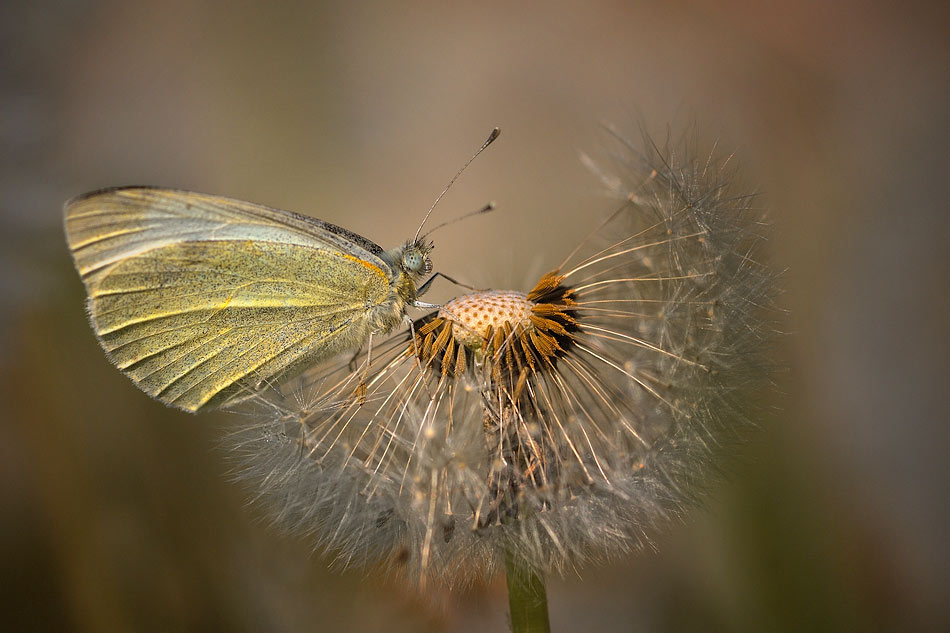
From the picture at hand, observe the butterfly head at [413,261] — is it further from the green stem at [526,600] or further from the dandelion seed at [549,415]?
the green stem at [526,600]

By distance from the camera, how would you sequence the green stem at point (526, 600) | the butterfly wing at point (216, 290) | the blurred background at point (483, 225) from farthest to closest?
the blurred background at point (483, 225)
the butterfly wing at point (216, 290)
the green stem at point (526, 600)

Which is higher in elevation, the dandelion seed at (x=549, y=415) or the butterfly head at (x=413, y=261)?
the butterfly head at (x=413, y=261)

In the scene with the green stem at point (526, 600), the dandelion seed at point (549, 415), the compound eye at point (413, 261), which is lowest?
the green stem at point (526, 600)

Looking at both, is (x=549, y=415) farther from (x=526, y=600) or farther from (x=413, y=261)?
(x=413, y=261)

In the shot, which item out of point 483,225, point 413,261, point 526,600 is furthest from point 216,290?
point 483,225

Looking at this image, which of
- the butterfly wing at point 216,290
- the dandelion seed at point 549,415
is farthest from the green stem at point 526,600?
the butterfly wing at point 216,290

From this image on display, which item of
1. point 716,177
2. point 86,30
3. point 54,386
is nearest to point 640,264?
point 716,177
